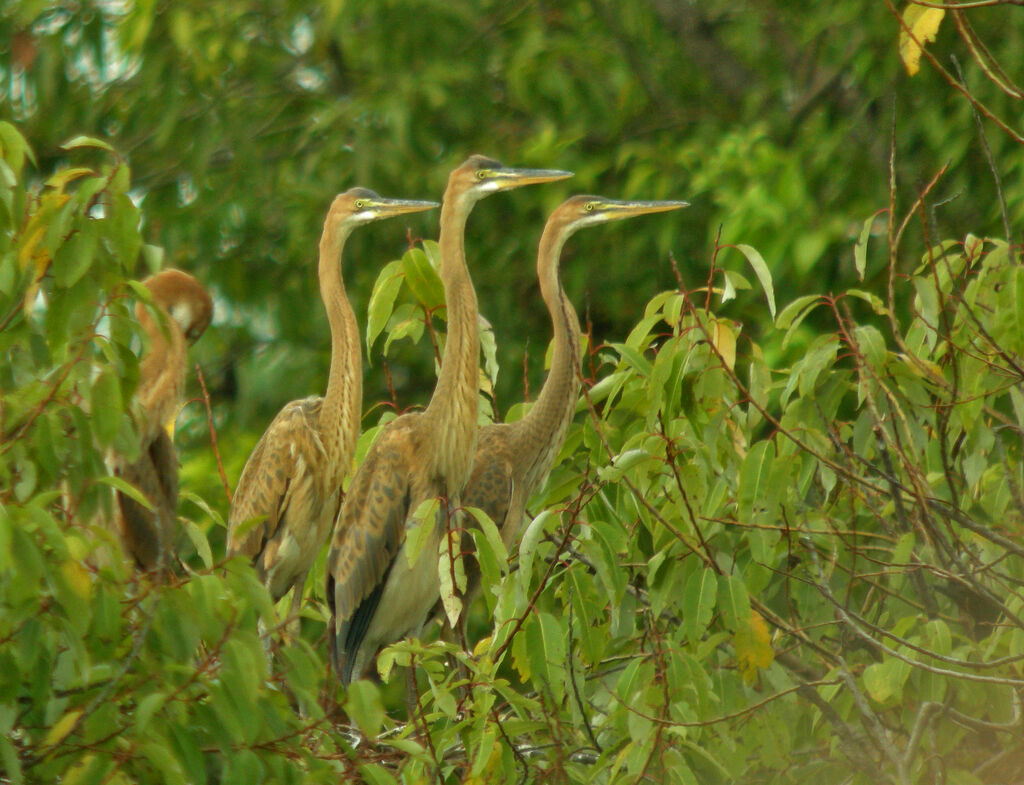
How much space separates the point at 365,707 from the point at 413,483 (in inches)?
74.2

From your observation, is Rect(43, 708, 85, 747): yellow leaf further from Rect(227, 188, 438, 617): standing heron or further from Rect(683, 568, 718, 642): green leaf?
Rect(227, 188, 438, 617): standing heron

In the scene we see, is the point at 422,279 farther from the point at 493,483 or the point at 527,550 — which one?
the point at 527,550

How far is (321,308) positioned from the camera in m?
5.95

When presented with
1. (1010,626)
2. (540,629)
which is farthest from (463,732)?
(1010,626)

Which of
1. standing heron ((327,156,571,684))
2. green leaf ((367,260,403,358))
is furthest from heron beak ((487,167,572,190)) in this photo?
green leaf ((367,260,403,358))

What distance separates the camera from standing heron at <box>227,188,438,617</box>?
13.1 feet

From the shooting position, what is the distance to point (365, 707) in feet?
5.99

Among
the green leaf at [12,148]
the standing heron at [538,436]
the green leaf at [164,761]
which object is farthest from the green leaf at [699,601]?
the standing heron at [538,436]

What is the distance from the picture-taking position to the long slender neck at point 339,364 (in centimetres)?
392

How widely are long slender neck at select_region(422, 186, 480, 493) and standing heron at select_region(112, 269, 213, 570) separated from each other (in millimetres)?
620

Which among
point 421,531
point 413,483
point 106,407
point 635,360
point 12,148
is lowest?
point 413,483

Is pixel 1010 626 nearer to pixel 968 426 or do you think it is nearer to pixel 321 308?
pixel 968 426

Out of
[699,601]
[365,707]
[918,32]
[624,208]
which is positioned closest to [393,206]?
[624,208]

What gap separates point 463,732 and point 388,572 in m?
1.40
